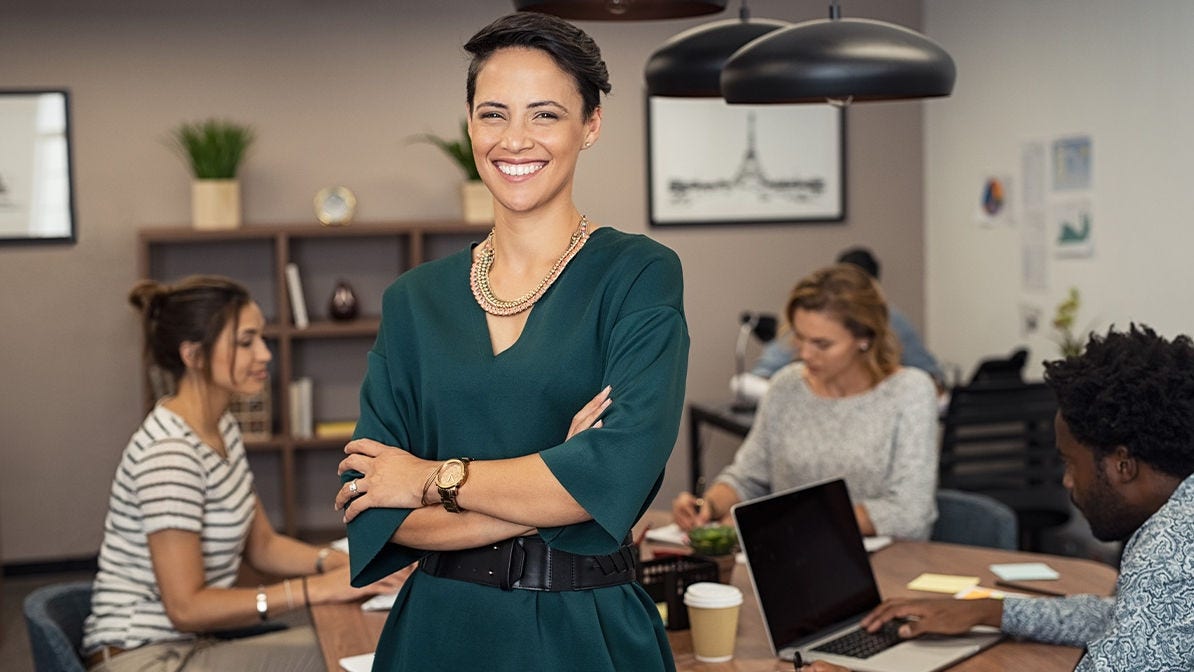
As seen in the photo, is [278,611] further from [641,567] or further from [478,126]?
[478,126]

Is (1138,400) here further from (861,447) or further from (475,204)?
(475,204)

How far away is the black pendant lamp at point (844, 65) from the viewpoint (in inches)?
86.8

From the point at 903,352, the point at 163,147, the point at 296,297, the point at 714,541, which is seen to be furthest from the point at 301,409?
the point at 714,541

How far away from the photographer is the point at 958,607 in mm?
2314

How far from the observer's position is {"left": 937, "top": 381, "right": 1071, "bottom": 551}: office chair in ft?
14.4

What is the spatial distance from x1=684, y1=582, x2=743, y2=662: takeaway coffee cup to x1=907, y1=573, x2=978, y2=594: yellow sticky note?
601 mm

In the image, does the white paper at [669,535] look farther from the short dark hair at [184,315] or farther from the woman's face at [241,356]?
the short dark hair at [184,315]

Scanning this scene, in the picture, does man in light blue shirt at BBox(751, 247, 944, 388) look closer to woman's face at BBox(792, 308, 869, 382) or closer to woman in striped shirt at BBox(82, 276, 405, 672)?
woman's face at BBox(792, 308, 869, 382)

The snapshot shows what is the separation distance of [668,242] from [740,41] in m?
3.80


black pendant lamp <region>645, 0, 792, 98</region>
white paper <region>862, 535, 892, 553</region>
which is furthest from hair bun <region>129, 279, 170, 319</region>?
white paper <region>862, 535, 892, 553</region>

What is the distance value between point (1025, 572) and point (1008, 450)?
1.81 m

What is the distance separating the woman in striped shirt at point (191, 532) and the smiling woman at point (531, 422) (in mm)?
1066

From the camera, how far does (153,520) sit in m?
2.63

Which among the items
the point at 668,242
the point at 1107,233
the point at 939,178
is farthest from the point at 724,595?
the point at 939,178
